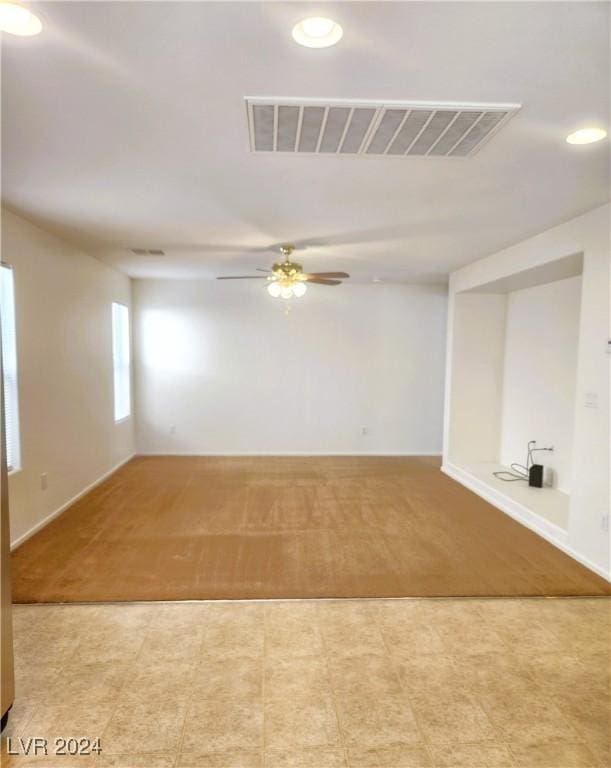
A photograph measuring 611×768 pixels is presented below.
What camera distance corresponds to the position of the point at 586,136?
6.82 feet

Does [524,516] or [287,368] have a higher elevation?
[287,368]

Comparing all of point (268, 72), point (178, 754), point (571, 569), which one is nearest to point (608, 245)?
point (571, 569)

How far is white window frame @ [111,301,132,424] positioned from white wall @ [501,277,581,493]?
5.24 metres

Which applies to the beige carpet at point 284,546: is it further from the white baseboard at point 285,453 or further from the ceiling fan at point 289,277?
the ceiling fan at point 289,277

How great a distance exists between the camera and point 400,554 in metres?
3.34

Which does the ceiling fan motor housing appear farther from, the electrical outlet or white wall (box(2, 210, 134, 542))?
the electrical outlet

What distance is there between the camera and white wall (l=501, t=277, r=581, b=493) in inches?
179

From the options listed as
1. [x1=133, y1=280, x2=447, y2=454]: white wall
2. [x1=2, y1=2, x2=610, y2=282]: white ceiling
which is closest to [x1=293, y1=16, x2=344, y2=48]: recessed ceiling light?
[x1=2, y1=2, x2=610, y2=282]: white ceiling

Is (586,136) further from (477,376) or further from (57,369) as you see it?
(57,369)

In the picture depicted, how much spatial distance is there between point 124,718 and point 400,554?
216 centimetres

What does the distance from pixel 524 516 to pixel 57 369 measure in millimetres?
4653

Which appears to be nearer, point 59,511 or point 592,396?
point 592,396

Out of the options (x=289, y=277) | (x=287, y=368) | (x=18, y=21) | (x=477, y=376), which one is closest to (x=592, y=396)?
(x=477, y=376)

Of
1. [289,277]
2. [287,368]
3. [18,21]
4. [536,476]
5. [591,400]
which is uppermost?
[18,21]
